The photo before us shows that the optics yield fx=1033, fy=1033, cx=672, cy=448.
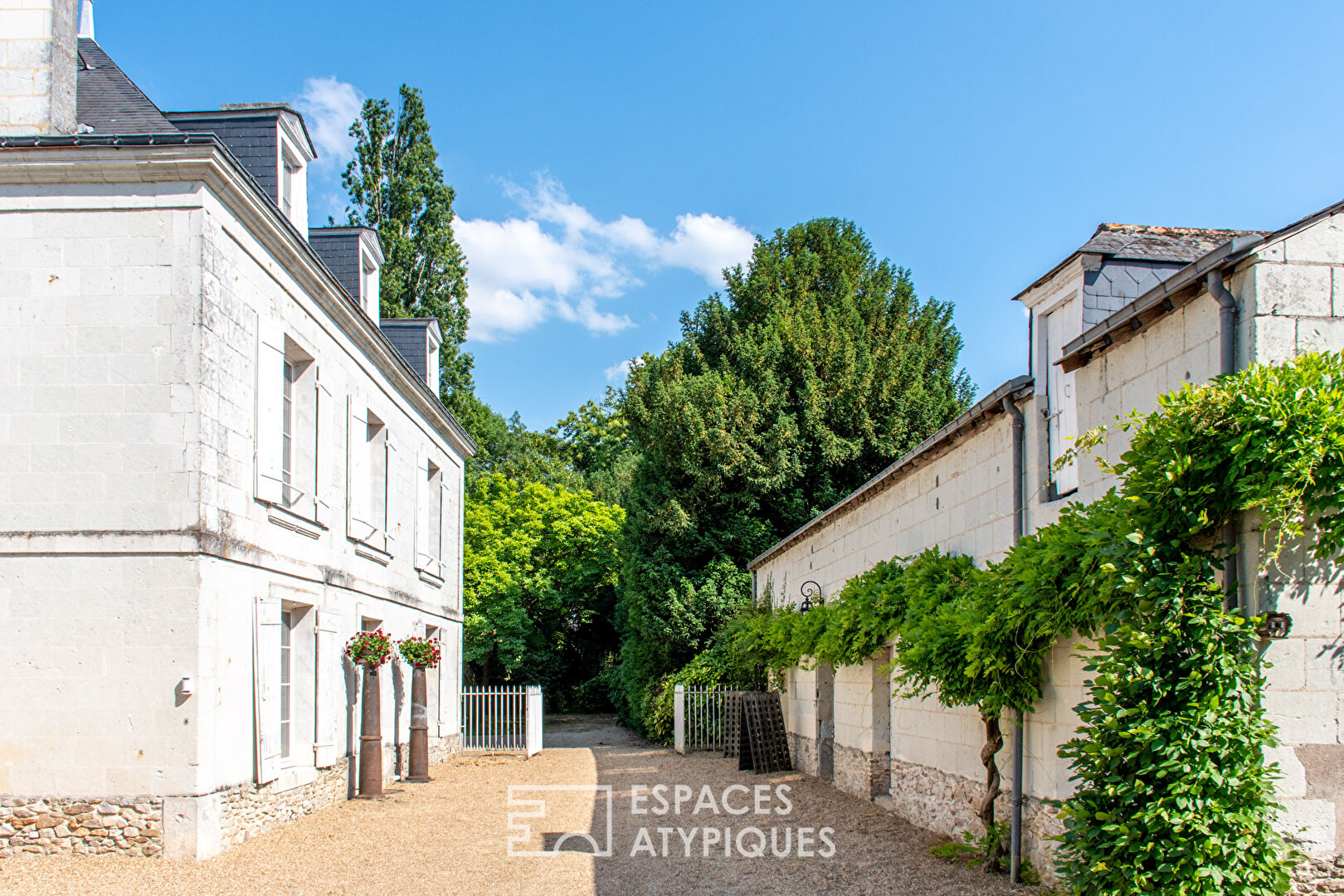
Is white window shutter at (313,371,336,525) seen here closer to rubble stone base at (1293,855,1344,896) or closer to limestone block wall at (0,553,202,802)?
limestone block wall at (0,553,202,802)

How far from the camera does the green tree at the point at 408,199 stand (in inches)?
999

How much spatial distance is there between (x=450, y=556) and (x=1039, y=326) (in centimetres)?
1248

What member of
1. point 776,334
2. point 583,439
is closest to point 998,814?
point 776,334

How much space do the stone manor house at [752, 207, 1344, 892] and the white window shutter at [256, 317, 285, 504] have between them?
5681 millimetres

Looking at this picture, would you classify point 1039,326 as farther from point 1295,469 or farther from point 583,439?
point 583,439

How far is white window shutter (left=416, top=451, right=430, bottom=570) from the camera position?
14894 mm

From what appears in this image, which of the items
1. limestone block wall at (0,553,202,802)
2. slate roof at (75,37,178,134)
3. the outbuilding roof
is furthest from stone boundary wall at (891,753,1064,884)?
slate roof at (75,37,178,134)

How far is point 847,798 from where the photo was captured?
1063cm

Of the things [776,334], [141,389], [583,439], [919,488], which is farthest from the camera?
[583,439]

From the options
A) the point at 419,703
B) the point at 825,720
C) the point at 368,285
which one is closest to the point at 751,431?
the point at 825,720

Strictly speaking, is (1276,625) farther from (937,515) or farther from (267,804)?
(267,804)

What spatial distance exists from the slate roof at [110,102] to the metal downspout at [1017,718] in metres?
7.10

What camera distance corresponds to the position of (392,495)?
1354 centimetres

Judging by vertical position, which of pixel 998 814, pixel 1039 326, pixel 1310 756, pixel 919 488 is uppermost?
pixel 1039 326
